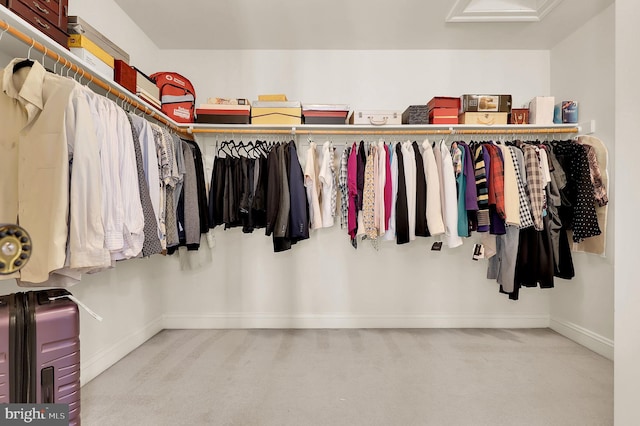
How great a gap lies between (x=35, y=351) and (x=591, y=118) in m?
3.70

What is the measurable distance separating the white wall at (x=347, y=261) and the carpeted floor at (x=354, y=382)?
27 centimetres

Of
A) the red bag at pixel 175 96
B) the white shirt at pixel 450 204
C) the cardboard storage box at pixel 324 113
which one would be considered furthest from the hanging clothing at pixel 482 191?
the red bag at pixel 175 96

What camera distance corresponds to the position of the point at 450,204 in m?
2.48

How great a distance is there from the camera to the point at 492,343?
2723 millimetres

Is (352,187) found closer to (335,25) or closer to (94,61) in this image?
(335,25)

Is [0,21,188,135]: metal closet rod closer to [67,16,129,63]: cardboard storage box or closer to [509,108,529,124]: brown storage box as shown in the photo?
[67,16,129,63]: cardboard storage box

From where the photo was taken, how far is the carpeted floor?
5.78ft

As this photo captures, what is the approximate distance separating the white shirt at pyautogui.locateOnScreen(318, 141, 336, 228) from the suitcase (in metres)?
1.95

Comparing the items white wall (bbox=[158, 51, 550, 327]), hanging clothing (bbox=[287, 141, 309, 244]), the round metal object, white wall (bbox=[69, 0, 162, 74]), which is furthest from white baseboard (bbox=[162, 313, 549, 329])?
the round metal object

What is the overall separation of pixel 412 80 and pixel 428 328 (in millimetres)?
2411

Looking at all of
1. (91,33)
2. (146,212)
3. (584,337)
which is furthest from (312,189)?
(584,337)

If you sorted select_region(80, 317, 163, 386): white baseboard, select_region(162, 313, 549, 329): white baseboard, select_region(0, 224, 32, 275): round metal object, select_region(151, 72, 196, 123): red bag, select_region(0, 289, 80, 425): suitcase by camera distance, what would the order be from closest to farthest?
select_region(0, 224, 32, 275): round metal object < select_region(0, 289, 80, 425): suitcase < select_region(80, 317, 163, 386): white baseboard < select_region(151, 72, 196, 123): red bag < select_region(162, 313, 549, 329): white baseboard

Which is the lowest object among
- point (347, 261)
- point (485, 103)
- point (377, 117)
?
point (347, 261)

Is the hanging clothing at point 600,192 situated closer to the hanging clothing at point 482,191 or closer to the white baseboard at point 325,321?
the hanging clothing at point 482,191
